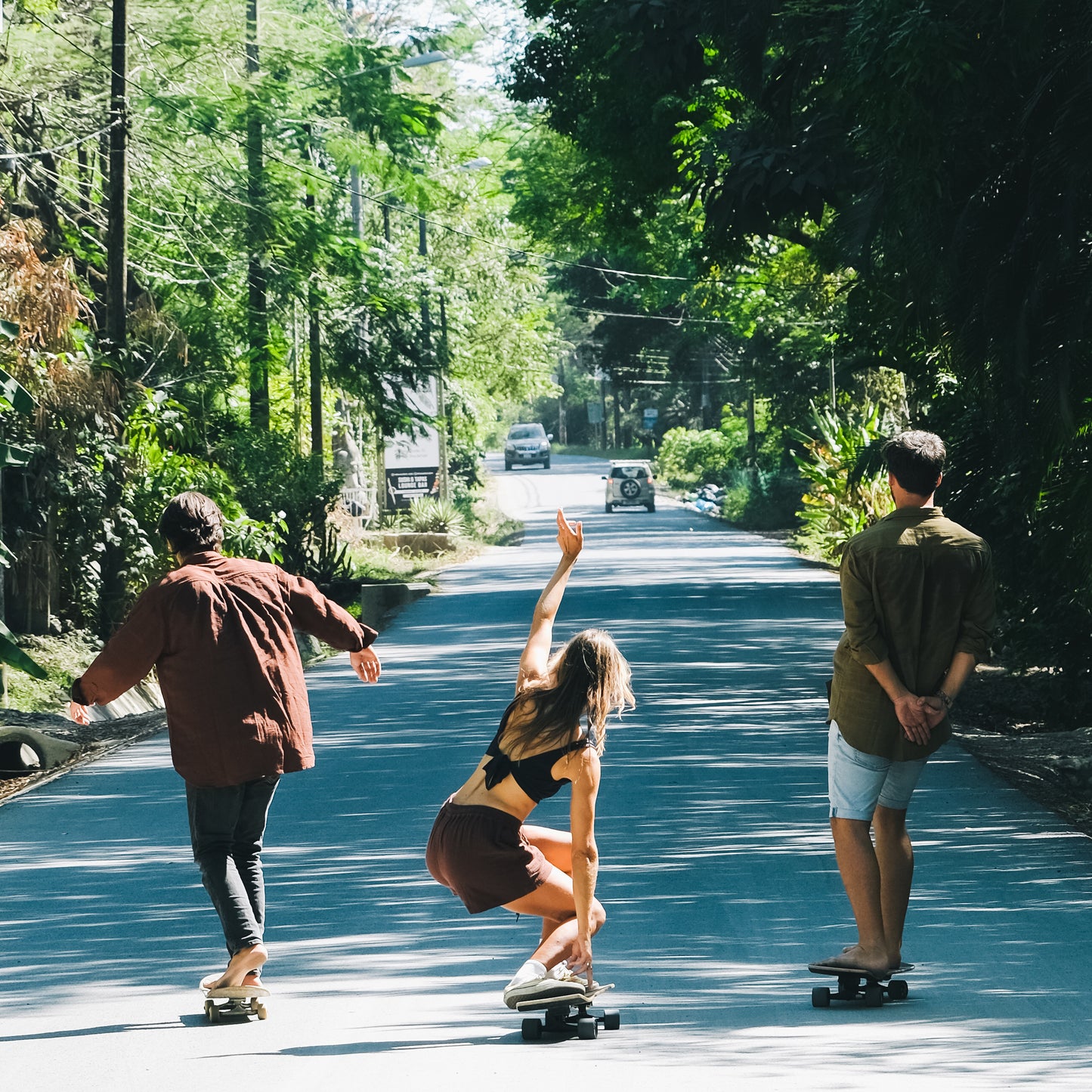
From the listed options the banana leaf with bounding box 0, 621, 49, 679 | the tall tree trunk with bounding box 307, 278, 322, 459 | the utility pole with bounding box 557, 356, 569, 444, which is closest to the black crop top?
the banana leaf with bounding box 0, 621, 49, 679

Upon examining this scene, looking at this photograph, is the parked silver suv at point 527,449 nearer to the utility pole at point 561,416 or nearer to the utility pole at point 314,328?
the utility pole at point 561,416

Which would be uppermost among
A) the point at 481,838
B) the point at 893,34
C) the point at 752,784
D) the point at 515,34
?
the point at 515,34

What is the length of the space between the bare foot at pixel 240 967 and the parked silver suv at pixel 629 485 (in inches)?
1784

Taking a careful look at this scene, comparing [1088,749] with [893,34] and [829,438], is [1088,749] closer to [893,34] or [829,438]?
[893,34]

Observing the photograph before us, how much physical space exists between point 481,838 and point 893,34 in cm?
479

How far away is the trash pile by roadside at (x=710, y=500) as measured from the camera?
51.0m

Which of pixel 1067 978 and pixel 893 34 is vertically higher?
pixel 893 34

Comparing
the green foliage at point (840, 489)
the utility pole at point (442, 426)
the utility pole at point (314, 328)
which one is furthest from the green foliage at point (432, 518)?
the green foliage at point (840, 489)

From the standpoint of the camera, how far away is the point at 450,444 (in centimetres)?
5138

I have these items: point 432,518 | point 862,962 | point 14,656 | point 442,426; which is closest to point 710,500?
point 442,426

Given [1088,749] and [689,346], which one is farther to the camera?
[689,346]

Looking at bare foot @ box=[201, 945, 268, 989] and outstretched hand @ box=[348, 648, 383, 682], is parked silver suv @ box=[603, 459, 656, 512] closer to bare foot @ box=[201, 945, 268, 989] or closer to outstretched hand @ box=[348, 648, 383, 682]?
outstretched hand @ box=[348, 648, 383, 682]

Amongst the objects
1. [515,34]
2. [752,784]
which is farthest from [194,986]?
[515,34]

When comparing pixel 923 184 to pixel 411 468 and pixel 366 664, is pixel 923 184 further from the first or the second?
pixel 411 468
